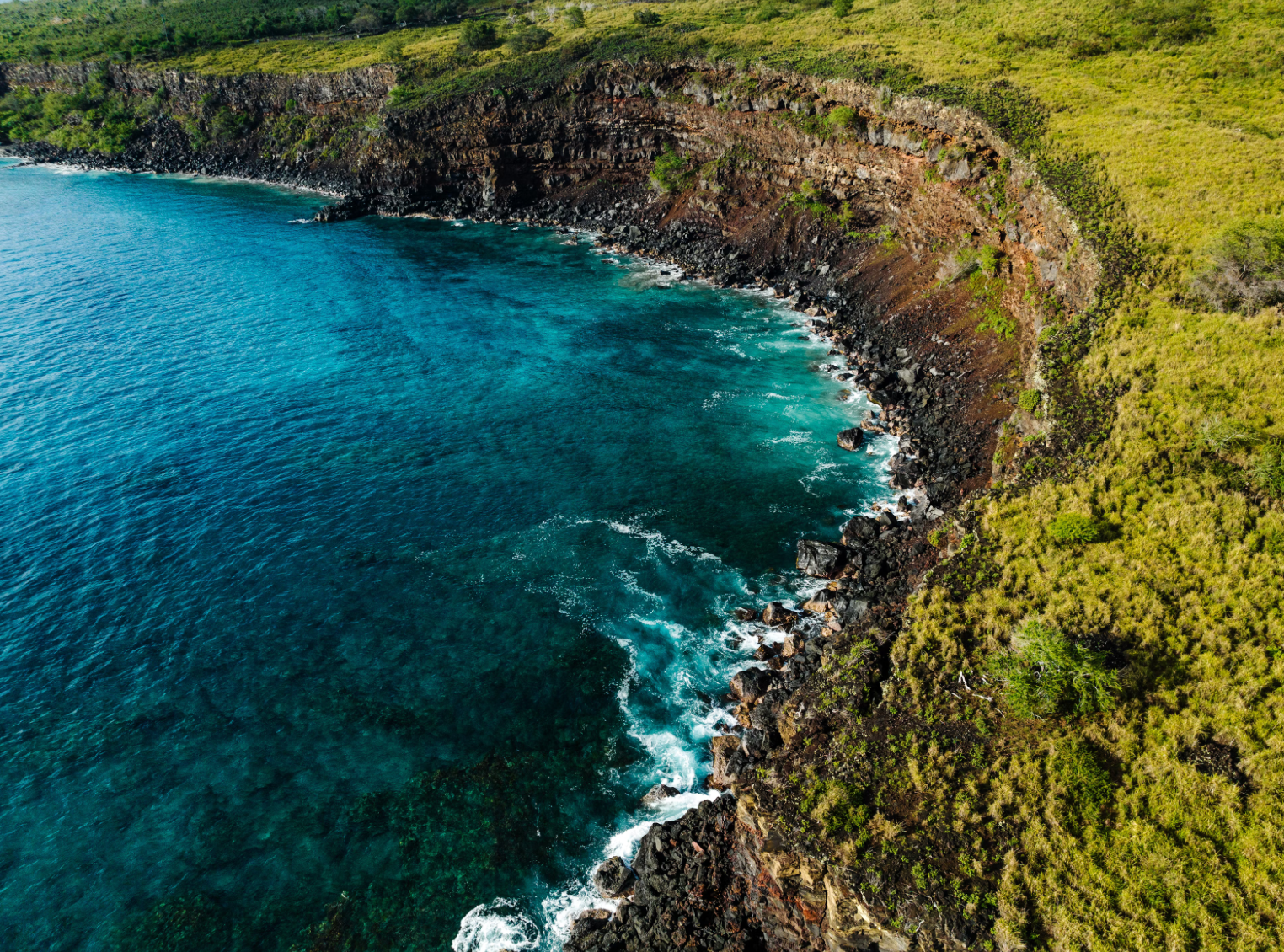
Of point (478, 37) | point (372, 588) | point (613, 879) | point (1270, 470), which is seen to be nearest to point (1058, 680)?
point (1270, 470)

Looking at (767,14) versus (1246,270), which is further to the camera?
(767,14)

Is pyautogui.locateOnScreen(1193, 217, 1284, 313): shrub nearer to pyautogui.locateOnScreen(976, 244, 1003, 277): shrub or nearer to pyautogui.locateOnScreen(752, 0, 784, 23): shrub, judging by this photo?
pyautogui.locateOnScreen(976, 244, 1003, 277): shrub

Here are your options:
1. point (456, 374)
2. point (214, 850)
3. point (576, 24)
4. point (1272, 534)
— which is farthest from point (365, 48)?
point (1272, 534)

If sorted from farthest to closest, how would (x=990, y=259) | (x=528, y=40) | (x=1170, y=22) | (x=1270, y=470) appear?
(x=528, y=40) < (x=1170, y=22) < (x=990, y=259) < (x=1270, y=470)

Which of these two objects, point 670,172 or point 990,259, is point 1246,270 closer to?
point 990,259

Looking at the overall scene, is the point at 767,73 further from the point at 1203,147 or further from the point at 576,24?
the point at 576,24

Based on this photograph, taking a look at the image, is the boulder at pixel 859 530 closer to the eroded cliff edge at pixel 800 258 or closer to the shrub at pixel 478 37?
the eroded cliff edge at pixel 800 258
